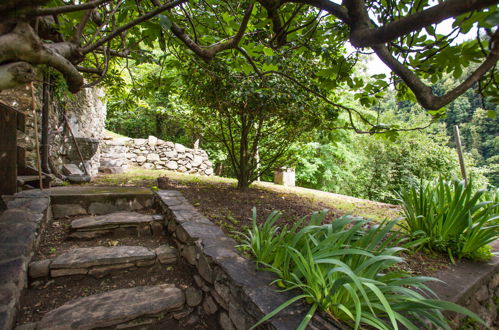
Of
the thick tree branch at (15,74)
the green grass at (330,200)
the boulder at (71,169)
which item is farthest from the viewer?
the boulder at (71,169)

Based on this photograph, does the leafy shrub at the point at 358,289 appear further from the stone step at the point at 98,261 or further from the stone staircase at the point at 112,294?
the stone step at the point at 98,261

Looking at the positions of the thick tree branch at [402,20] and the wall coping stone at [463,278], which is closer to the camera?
the thick tree branch at [402,20]

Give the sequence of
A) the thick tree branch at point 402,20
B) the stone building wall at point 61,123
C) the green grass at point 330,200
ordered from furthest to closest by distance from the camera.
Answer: the green grass at point 330,200
the stone building wall at point 61,123
the thick tree branch at point 402,20

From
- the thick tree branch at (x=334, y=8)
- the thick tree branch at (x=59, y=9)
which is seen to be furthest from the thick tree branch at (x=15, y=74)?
the thick tree branch at (x=334, y=8)

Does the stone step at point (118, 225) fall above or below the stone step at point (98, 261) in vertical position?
above

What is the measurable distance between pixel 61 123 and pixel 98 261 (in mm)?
3692

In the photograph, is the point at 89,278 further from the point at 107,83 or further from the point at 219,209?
the point at 107,83

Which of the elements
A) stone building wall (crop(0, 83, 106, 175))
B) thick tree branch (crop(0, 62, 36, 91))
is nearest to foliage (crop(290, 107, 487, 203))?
stone building wall (crop(0, 83, 106, 175))

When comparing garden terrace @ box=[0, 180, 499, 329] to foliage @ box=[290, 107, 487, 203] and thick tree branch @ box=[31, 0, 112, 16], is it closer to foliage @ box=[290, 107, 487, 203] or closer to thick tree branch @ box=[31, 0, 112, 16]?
thick tree branch @ box=[31, 0, 112, 16]

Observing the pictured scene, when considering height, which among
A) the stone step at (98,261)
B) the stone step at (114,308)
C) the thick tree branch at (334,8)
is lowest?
the stone step at (114,308)

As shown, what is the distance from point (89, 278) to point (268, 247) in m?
1.33

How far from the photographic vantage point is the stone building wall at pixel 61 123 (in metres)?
3.22

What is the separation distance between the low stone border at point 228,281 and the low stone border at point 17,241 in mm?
993

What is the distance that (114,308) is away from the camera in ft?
4.75
